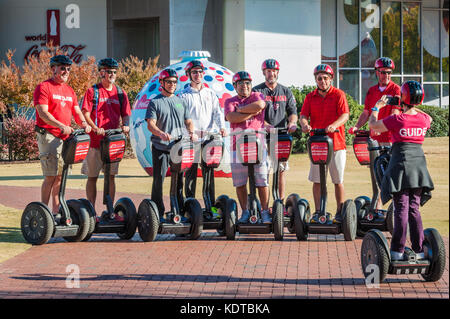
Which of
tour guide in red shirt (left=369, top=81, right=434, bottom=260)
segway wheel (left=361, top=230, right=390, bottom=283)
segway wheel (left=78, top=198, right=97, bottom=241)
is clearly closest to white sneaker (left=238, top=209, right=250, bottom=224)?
segway wheel (left=78, top=198, right=97, bottom=241)

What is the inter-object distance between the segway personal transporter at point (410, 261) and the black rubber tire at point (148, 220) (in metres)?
2.98

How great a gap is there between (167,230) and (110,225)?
0.67m

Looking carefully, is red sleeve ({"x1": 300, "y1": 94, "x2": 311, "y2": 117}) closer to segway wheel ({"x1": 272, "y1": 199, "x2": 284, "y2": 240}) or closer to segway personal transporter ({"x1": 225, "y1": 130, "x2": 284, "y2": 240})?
segway personal transporter ({"x1": 225, "y1": 130, "x2": 284, "y2": 240})

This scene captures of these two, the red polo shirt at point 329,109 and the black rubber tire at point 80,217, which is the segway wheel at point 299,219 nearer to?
the red polo shirt at point 329,109

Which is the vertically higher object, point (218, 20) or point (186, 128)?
point (218, 20)

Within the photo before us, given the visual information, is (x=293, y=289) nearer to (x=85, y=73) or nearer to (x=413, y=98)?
(x=413, y=98)

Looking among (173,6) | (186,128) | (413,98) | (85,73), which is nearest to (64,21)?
(173,6)

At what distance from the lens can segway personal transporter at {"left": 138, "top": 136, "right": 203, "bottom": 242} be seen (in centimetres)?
923

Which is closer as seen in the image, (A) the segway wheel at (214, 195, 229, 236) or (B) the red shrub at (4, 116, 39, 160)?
(A) the segway wheel at (214, 195, 229, 236)

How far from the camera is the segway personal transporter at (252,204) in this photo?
9.16 meters

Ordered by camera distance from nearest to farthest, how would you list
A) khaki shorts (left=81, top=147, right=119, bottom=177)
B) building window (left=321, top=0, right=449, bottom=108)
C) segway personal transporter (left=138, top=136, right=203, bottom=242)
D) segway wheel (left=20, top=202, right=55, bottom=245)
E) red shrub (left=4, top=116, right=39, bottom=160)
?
segway wheel (left=20, top=202, right=55, bottom=245) < segway personal transporter (left=138, top=136, right=203, bottom=242) < khaki shorts (left=81, top=147, right=119, bottom=177) < red shrub (left=4, top=116, right=39, bottom=160) < building window (left=321, top=0, right=449, bottom=108)

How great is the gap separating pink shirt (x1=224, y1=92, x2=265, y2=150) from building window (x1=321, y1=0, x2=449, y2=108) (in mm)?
21014

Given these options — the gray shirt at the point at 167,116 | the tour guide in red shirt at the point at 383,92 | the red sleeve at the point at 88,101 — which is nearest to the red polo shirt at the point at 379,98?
the tour guide in red shirt at the point at 383,92
